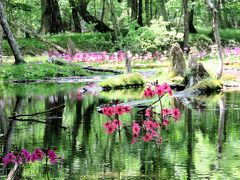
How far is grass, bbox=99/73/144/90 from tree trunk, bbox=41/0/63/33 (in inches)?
930

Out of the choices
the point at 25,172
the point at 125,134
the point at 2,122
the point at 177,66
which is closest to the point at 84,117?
the point at 2,122

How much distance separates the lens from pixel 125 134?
10.8 m

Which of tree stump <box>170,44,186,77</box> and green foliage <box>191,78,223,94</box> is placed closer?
green foliage <box>191,78,223,94</box>

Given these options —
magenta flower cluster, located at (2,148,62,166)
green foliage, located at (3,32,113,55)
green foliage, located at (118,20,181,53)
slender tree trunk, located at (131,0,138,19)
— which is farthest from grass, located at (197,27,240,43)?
magenta flower cluster, located at (2,148,62,166)

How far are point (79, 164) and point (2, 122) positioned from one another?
524cm

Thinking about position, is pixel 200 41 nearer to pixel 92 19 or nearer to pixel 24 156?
pixel 92 19

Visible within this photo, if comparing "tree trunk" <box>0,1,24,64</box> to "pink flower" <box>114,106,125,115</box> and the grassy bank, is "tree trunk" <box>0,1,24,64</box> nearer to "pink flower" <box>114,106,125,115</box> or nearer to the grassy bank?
the grassy bank

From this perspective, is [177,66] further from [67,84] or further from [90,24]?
[90,24]

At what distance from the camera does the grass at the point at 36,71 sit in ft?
90.8

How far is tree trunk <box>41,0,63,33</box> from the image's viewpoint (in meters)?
45.4

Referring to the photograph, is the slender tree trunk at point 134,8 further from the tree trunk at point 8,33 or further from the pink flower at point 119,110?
the pink flower at point 119,110

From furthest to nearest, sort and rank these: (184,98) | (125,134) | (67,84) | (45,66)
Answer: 1. (45,66)
2. (67,84)
3. (184,98)
4. (125,134)

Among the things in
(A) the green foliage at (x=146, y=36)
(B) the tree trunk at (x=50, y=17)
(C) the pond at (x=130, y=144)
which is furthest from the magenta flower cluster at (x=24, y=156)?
(B) the tree trunk at (x=50, y=17)

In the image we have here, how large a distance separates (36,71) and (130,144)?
19.2m
